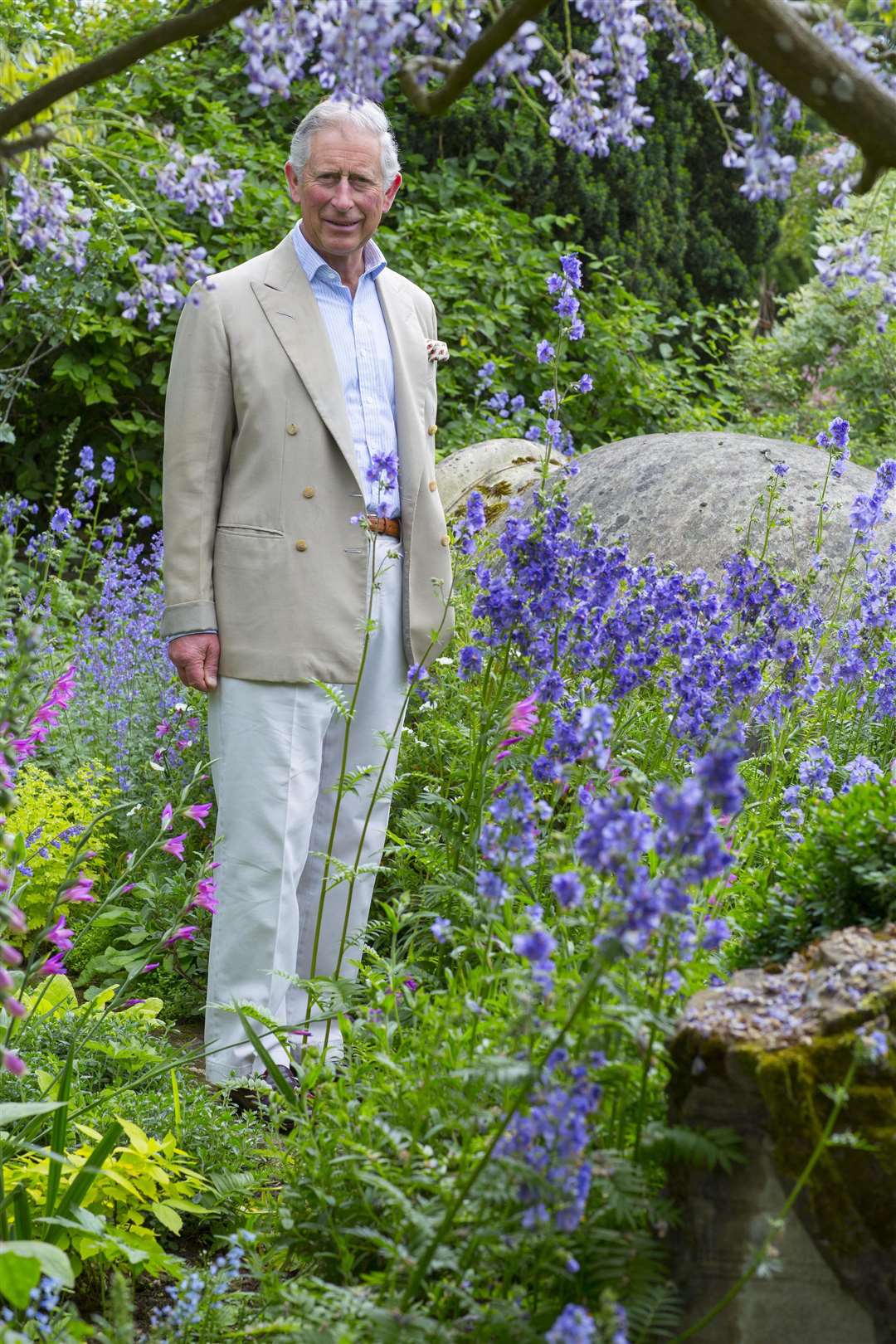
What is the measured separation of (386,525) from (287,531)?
273mm

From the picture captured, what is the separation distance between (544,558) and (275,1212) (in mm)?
1479

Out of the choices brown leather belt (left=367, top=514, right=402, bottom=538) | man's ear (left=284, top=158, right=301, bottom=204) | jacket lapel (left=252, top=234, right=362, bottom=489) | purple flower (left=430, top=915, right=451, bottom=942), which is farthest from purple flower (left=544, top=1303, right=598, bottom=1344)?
man's ear (left=284, top=158, right=301, bottom=204)

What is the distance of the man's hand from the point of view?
371 centimetres

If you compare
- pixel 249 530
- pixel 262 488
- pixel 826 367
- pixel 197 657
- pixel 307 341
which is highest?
pixel 826 367

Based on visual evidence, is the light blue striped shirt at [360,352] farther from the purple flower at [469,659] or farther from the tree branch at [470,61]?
the tree branch at [470,61]

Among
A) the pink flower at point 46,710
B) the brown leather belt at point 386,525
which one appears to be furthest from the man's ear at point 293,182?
the pink flower at point 46,710

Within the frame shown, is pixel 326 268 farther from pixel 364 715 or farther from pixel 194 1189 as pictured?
pixel 194 1189

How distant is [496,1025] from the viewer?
8.20 feet

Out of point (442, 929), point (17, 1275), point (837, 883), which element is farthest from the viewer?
point (837, 883)

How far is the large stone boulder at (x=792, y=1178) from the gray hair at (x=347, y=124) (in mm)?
2466

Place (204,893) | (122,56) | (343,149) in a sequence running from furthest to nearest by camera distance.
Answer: (343,149) → (204,893) → (122,56)

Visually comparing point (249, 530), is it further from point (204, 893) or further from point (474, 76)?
point (474, 76)

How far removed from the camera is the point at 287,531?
3.74 metres

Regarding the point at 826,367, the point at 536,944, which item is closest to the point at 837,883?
the point at 536,944
